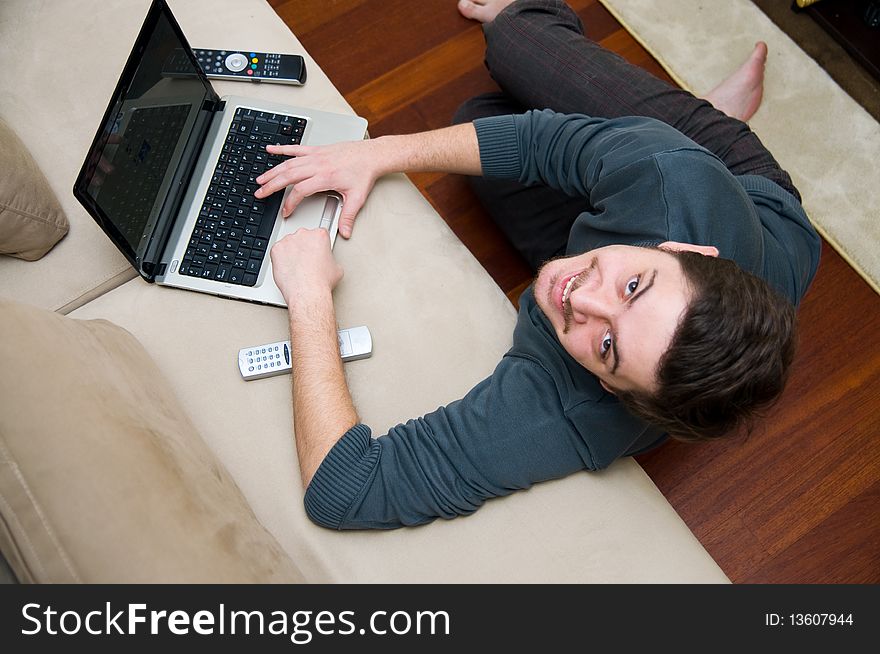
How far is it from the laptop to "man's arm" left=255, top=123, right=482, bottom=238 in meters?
0.03

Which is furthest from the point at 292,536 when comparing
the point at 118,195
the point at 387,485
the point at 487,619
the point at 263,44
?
the point at 263,44

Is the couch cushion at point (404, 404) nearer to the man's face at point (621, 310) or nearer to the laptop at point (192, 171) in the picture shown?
the laptop at point (192, 171)

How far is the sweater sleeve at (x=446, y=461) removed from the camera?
1063 mm

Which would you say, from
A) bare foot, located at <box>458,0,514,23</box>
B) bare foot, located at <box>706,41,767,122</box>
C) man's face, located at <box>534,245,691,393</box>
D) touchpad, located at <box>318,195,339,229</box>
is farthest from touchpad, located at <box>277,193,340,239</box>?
bare foot, located at <box>706,41,767,122</box>

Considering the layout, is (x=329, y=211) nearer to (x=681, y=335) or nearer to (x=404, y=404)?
(x=404, y=404)

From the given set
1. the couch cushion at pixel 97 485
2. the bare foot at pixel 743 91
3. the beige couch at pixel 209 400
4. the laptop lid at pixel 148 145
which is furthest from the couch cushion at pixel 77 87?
the bare foot at pixel 743 91

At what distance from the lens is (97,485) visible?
892 millimetres

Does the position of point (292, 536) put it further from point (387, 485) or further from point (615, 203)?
point (615, 203)

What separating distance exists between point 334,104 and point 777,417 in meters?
1.12

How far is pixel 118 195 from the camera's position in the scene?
3.70 ft

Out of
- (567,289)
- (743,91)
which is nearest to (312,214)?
(567,289)

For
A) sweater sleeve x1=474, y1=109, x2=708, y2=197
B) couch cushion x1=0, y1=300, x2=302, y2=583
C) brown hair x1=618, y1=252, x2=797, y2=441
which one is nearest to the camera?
couch cushion x1=0, y1=300, x2=302, y2=583

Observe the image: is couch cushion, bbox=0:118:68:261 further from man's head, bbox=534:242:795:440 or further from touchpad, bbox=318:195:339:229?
man's head, bbox=534:242:795:440

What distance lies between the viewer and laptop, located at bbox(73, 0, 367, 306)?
114 cm
